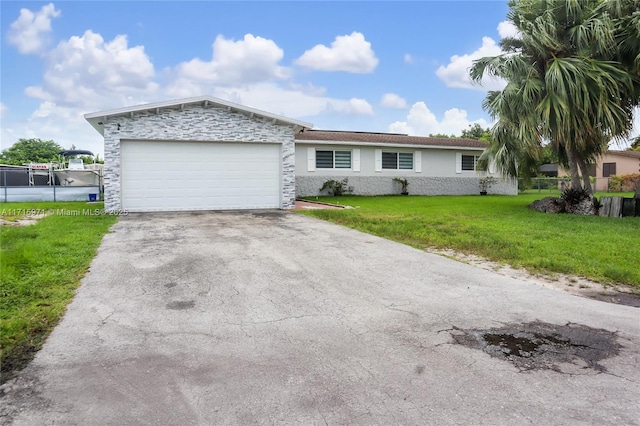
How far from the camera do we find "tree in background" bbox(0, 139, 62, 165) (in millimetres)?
52278

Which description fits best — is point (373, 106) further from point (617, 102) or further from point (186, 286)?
point (186, 286)

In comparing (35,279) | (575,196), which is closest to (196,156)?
(35,279)

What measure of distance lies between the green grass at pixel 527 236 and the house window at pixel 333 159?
26.6 ft

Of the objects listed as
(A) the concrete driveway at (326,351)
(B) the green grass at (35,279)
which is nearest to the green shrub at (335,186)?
(B) the green grass at (35,279)

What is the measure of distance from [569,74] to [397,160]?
473 inches

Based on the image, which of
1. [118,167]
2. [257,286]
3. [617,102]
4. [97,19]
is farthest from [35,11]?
[617,102]

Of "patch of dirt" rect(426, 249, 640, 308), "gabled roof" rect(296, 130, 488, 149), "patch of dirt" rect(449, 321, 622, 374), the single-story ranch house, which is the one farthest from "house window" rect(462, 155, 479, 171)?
"patch of dirt" rect(449, 321, 622, 374)

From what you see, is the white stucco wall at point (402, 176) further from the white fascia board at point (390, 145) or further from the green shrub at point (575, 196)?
the green shrub at point (575, 196)

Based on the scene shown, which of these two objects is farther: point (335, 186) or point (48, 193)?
point (335, 186)

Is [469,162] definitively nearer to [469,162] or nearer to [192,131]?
[469,162]

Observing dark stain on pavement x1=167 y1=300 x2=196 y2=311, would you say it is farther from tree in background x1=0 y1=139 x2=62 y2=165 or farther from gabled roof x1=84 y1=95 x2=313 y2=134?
tree in background x1=0 y1=139 x2=62 y2=165

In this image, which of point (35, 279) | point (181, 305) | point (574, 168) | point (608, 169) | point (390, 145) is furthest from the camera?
point (608, 169)

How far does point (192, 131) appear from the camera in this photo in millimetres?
13953

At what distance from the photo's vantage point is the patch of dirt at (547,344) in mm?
3137
